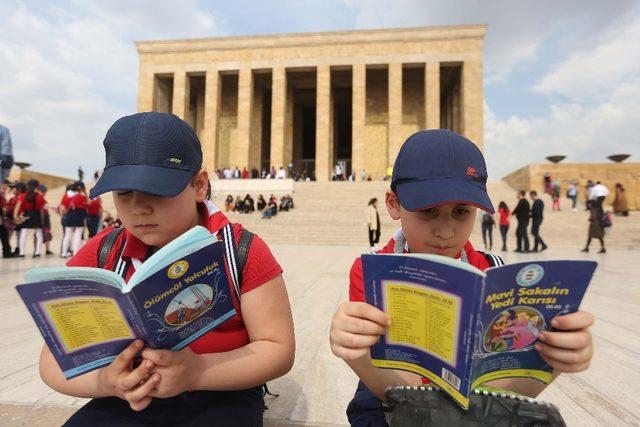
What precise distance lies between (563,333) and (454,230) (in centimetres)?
44

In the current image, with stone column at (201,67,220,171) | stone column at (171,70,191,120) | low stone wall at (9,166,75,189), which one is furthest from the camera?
stone column at (171,70,191,120)

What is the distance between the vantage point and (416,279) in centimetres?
89

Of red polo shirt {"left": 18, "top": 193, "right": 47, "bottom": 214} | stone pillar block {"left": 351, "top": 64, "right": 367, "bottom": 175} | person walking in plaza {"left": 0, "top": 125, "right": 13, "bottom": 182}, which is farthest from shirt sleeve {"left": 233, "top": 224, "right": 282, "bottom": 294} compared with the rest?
stone pillar block {"left": 351, "top": 64, "right": 367, "bottom": 175}

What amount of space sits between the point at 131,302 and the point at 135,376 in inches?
9.6

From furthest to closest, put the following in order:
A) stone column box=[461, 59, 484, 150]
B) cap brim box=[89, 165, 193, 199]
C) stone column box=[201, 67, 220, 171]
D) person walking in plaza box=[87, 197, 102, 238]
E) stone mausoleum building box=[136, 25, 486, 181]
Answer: stone column box=[201, 67, 220, 171] < stone mausoleum building box=[136, 25, 486, 181] < stone column box=[461, 59, 484, 150] < person walking in plaza box=[87, 197, 102, 238] < cap brim box=[89, 165, 193, 199]

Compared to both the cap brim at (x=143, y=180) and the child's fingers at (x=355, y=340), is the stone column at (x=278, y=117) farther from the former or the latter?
the child's fingers at (x=355, y=340)

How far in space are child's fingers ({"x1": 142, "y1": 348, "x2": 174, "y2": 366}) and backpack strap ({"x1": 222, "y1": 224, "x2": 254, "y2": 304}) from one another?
12.0 inches

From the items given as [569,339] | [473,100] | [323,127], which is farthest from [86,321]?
[473,100]

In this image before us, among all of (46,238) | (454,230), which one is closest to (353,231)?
(46,238)

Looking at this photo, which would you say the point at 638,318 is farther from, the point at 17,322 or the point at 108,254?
the point at 17,322

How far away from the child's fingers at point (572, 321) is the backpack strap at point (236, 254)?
0.94m

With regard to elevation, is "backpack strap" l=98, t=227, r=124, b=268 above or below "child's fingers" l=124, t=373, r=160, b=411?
above

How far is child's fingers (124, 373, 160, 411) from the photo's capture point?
39.0 inches

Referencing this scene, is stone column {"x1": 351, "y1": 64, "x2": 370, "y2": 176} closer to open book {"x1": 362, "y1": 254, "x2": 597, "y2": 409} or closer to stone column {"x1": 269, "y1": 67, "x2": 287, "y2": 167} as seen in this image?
stone column {"x1": 269, "y1": 67, "x2": 287, "y2": 167}
